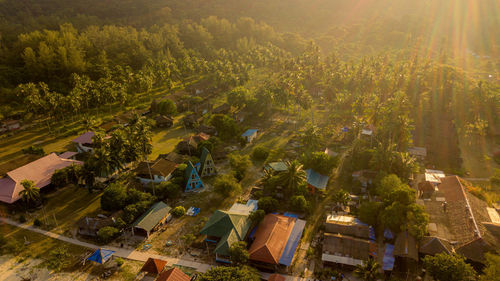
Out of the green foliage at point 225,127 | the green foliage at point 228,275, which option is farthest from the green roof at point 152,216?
the green foliage at point 225,127

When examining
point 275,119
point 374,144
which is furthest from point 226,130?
point 374,144

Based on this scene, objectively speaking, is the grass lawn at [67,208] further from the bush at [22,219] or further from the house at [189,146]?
the house at [189,146]

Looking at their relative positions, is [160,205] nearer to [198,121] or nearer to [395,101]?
[198,121]

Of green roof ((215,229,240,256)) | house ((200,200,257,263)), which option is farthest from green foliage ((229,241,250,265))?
house ((200,200,257,263))

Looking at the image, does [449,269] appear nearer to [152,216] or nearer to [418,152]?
[418,152]

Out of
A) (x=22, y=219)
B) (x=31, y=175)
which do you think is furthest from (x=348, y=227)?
(x=31, y=175)
